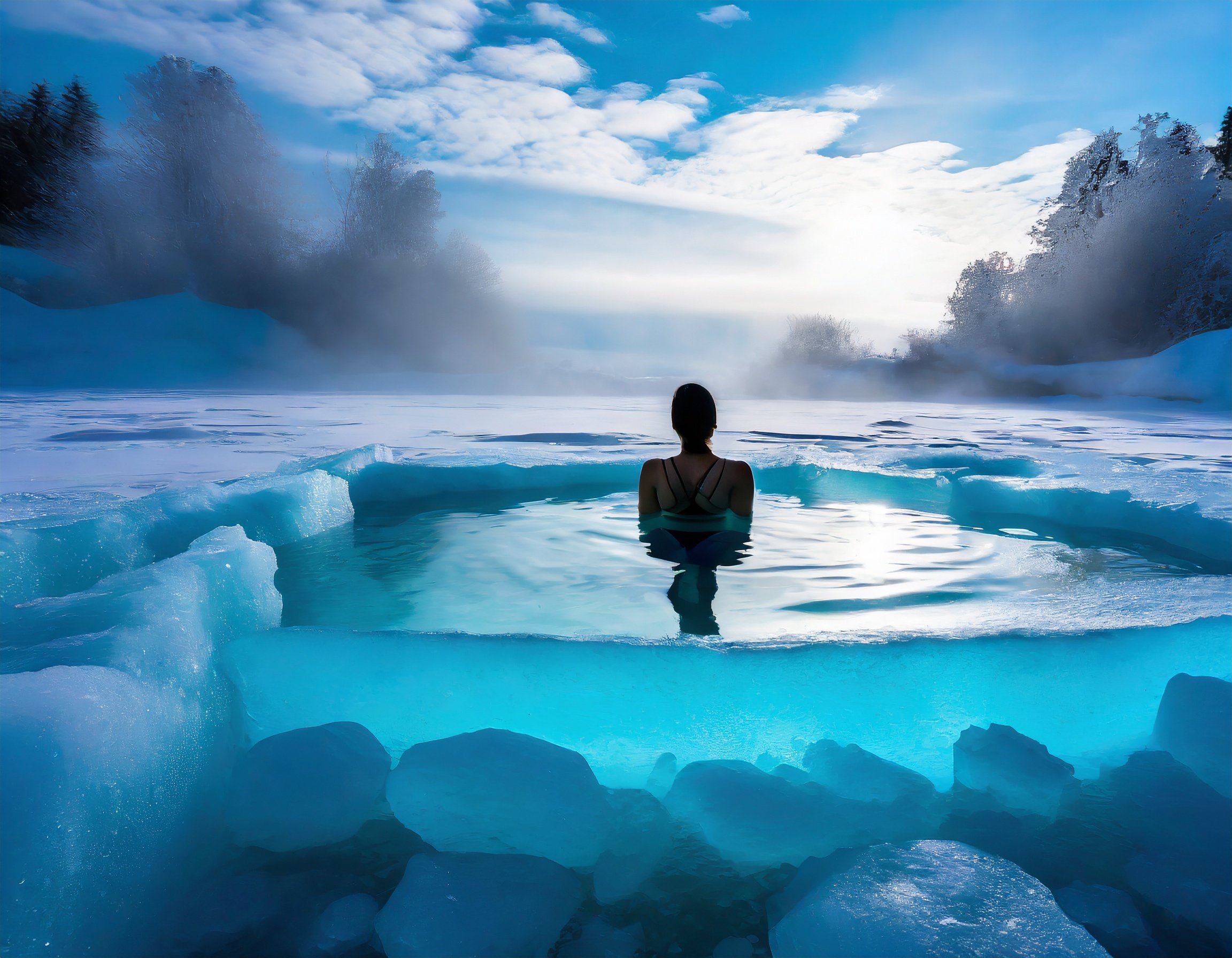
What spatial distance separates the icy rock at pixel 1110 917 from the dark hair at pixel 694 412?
1.83 m

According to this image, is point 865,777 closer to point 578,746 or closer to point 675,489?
point 578,746

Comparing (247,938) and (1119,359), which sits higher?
(1119,359)

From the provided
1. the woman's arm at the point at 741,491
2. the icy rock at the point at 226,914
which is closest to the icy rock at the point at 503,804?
the icy rock at the point at 226,914

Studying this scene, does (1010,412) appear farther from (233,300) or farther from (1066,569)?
(233,300)

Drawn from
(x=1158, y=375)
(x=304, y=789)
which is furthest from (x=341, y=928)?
Answer: (x=1158, y=375)

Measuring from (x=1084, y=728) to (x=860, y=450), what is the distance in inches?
200

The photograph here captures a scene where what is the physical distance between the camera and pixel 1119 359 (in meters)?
24.4

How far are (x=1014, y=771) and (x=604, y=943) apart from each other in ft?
3.15

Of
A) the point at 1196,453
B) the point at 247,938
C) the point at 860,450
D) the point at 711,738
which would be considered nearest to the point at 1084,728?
the point at 711,738

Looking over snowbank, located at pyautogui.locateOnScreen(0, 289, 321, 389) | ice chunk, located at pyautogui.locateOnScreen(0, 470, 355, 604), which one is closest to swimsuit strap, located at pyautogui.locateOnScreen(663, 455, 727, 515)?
ice chunk, located at pyautogui.locateOnScreen(0, 470, 355, 604)

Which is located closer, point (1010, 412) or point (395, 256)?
point (1010, 412)

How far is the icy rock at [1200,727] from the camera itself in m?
1.51

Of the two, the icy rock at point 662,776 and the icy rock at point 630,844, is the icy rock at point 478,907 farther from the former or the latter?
the icy rock at point 662,776

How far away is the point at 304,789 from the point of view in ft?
4.53
